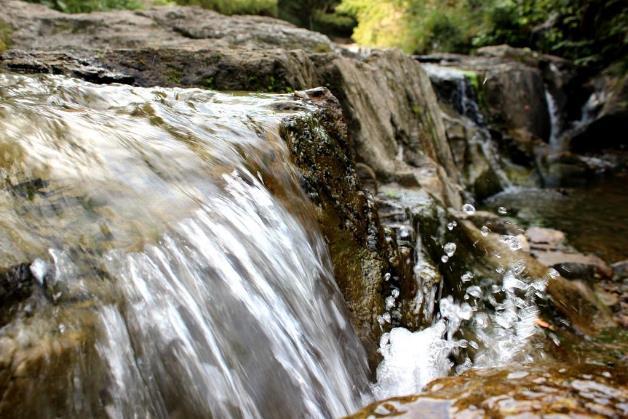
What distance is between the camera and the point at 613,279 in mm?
4598

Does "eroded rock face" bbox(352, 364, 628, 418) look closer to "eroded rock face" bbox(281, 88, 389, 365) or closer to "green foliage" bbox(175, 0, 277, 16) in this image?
"eroded rock face" bbox(281, 88, 389, 365)

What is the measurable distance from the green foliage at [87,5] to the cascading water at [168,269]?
5606 millimetres

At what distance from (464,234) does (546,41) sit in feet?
36.0

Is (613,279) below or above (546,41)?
below

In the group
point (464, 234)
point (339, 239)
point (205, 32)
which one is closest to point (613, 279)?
point (464, 234)

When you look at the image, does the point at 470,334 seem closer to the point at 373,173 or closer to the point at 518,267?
the point at 518,267

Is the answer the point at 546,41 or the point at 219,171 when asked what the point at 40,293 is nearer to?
the point at 219,171

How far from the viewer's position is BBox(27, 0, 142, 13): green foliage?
286 inches

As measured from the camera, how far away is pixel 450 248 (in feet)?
11.6

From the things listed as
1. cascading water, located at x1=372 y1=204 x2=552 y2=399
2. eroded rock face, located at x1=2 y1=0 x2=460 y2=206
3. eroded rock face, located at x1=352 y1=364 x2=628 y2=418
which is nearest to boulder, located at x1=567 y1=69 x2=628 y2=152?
eroded rock face, located at x1=2 y1=0 x2=460 y2=206

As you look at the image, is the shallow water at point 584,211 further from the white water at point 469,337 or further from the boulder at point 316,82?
the white water at point 469,337

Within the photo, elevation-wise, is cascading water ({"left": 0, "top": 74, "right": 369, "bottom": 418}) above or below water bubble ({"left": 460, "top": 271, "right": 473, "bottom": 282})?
above

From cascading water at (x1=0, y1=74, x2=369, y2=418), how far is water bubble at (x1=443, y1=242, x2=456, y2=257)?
54.5 inches

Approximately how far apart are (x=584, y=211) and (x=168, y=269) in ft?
23.1
